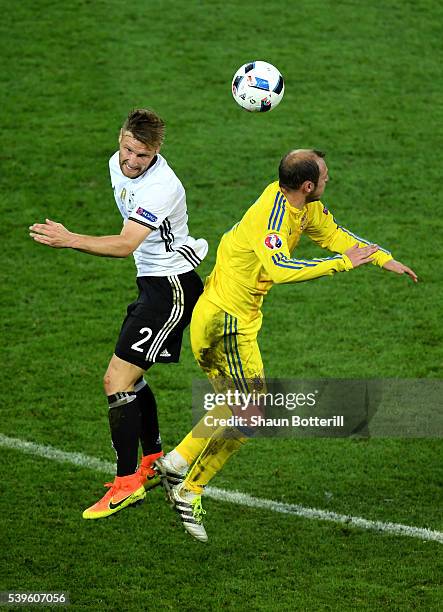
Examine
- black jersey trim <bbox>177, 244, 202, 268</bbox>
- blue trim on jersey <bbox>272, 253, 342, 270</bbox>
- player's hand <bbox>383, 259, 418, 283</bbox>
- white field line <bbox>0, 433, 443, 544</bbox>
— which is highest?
blue trim on jersey <bbox>272, 253, 342, 270</bbox>

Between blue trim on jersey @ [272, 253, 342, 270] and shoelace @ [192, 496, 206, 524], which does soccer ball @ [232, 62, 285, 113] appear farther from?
shoelace @ [192, 496, 206, 524]

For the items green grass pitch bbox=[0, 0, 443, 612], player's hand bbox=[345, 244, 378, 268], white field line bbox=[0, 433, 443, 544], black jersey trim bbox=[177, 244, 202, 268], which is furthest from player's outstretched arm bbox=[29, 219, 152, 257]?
white field line bbox=[0, 433, 443, 544]

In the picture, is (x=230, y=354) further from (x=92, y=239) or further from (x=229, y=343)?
(x=92, y=239)

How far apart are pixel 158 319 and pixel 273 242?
934 mm

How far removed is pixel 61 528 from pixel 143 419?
2.85 ft

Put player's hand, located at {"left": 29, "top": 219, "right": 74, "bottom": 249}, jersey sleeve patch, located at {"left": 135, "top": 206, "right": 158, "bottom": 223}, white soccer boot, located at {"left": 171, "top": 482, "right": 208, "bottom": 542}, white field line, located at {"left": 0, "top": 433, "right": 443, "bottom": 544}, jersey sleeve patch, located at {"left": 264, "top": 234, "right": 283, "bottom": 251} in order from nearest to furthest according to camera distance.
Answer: player's hand, located at {"left": 29, "top": 219, "right": 74, "bottom": 249}, jersey sleeve patch, located at {"left": 264, "top": 234, "right": 283, "bottom": 251}, jersey sleeve patch, located at {"left": 135, "top": 206, "right": 158, "bottom": 223}, white soccer boot, located at {"left": 171, "top": 482, "right": 208, "bottom": 542}, white field line, located at {"left": 0, "top": 433, "right": 443, "bottom": 544}

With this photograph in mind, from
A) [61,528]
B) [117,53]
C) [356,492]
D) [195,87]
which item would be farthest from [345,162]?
[61,528]

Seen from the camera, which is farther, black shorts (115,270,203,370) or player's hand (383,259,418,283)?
black shorts (115,270,203,370)

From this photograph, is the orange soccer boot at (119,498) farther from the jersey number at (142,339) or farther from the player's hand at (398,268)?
the player's hand at (398,268)

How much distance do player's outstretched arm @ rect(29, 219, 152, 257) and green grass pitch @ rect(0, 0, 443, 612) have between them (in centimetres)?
195

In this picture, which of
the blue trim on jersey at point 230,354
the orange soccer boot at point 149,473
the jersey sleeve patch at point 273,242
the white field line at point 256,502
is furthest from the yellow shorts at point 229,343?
the white field line at point 256,502

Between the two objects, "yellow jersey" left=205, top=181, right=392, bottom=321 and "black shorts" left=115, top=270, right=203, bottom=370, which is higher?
"yellow jersey" left=205, top=181, right=392, bottom=321

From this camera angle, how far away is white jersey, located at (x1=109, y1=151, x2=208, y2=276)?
6.82 meters

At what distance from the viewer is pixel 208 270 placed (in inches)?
442
